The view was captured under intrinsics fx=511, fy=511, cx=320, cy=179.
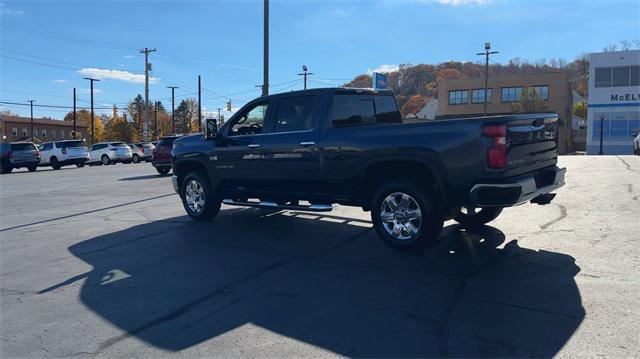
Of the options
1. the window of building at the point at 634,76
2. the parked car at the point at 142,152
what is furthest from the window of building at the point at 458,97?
the parked car at the point at 142,152

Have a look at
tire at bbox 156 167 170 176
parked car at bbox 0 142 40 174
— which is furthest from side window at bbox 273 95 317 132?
→ parked car at bbox 0 142 40 174

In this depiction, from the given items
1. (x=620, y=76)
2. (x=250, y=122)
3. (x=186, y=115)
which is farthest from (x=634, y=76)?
(x=186, y=115)

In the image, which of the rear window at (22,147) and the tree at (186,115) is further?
the tree at (186,115)

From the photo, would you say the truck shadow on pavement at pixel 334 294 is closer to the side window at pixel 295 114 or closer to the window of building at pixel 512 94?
the side window at pixel 295 114

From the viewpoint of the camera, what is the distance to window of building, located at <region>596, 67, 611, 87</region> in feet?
160

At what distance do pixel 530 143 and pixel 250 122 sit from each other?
4.41 m

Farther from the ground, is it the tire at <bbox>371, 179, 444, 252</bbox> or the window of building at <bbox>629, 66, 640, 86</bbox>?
the window of building at <bbox>629, 66, 640, 86</bbox>

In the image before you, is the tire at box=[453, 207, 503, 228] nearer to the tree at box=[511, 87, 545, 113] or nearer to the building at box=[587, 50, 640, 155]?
the building at box=[587, 50, 640, 155]

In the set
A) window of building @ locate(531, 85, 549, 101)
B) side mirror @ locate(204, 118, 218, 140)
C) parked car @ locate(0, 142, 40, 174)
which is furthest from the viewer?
window of building @ locate(531, 85, 549, 101)

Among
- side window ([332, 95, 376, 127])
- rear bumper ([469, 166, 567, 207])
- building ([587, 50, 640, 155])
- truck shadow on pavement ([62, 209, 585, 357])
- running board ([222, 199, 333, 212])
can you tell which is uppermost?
building ([587, 50, 640, 155])

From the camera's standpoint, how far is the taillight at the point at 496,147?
5477 mm

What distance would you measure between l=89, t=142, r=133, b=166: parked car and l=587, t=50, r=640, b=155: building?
141 feet

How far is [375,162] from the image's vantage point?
21.0ft

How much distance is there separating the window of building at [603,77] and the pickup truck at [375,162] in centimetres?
4903
